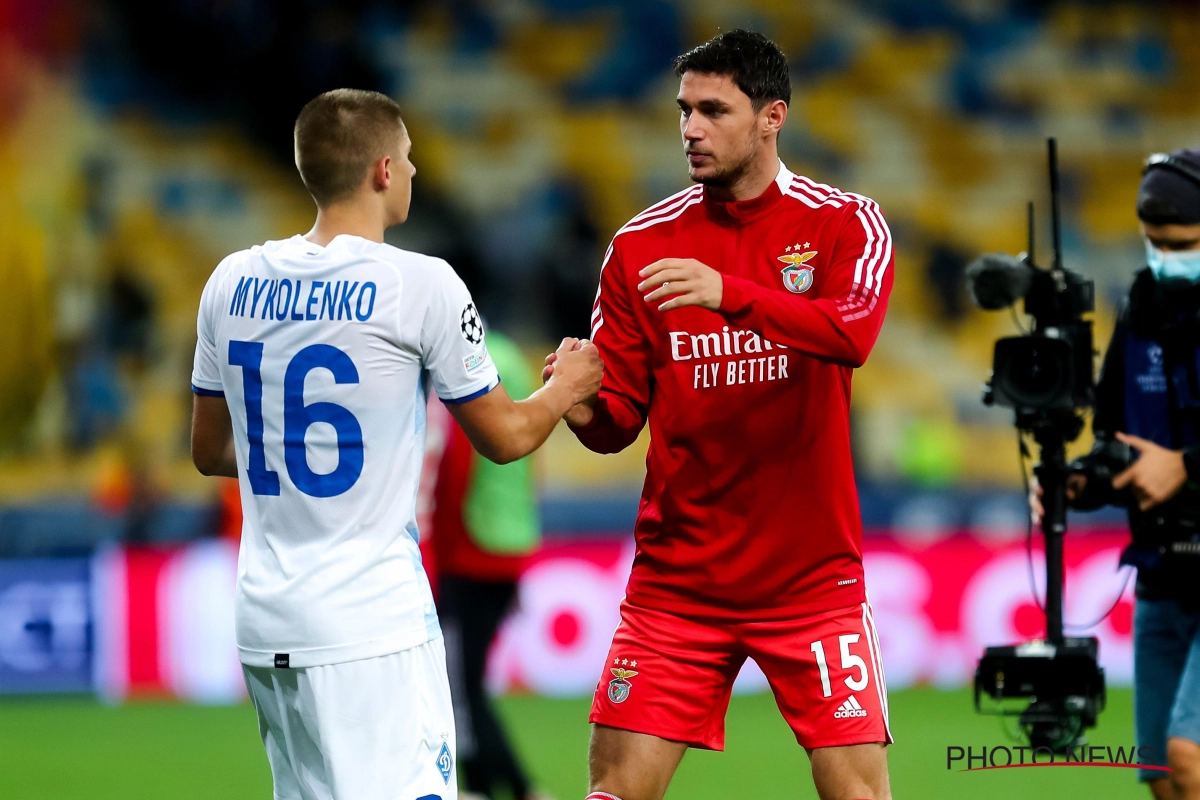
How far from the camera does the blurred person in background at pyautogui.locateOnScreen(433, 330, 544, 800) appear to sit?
20.7ft

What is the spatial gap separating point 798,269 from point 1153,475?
123 cm

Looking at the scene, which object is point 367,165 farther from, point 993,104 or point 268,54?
point 993,104

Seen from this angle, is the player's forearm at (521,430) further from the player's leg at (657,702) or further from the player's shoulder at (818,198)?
the player's shoulder at (818,198)

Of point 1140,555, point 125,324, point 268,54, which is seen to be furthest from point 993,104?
point 1140,555

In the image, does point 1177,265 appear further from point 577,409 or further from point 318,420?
point 318,420

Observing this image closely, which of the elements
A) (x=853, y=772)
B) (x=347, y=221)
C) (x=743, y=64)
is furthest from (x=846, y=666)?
(x=347, y=221)

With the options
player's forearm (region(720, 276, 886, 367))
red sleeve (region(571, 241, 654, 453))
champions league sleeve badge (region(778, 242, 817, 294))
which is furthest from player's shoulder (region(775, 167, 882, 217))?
red sleeve (region(571, 241, 654, 453))

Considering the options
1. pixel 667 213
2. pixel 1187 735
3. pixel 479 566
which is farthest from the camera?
pixel 479 566

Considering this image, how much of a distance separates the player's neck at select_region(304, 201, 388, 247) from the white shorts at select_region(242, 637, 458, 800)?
911mm

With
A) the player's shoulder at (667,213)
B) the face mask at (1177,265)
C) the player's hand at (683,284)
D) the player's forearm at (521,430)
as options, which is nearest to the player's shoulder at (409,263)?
the player's forearm at (521,430)

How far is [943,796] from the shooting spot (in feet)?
22.6

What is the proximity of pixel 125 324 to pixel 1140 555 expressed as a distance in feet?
36.3

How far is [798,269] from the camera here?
4.09 metres

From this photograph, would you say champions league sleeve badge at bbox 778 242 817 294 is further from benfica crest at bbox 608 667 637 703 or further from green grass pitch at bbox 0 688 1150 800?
green grass pitch at bbox 0 688 1150 800
